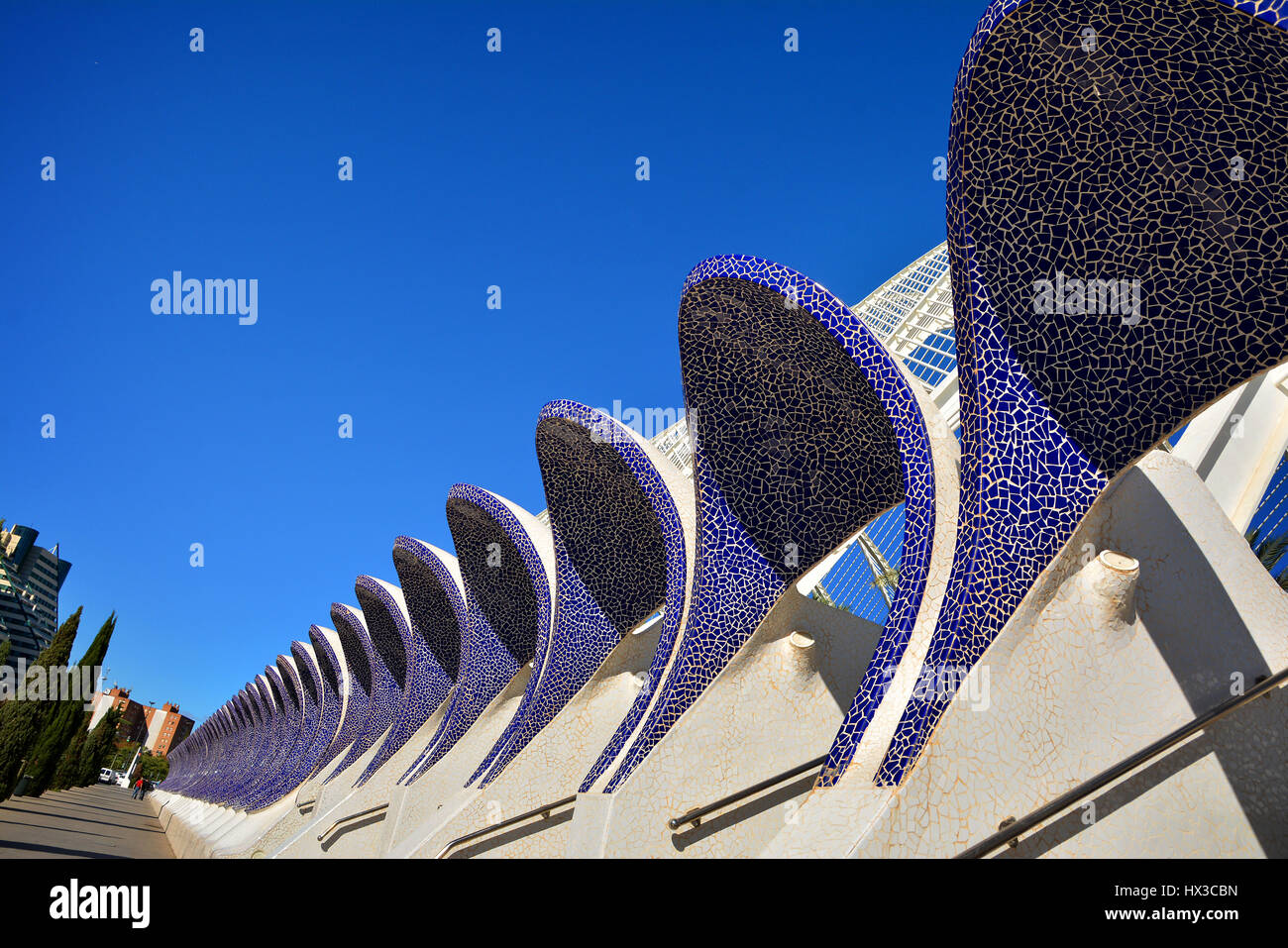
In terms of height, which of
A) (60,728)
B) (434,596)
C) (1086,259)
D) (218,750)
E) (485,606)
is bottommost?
(218,750)

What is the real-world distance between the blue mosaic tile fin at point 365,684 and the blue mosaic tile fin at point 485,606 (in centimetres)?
702

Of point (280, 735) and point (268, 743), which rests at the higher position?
point (280, 735)

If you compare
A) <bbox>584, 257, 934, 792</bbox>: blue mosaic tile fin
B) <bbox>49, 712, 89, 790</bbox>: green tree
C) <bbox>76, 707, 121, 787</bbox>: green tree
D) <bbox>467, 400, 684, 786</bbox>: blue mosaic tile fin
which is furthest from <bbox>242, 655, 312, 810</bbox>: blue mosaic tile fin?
<bbox>584, 257, 934, 792</bbox>: blue mosaic tile fin

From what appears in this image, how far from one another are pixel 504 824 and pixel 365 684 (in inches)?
634

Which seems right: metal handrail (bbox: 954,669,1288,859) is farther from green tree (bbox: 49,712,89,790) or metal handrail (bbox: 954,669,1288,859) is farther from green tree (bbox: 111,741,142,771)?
green tree (bbox: 111,741,142,771)

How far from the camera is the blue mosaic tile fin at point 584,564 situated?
1102cm

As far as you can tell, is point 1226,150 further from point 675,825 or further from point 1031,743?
point 675,825

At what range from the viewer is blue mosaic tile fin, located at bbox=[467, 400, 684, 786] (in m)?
11.0

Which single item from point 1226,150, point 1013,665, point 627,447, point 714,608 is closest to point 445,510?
point 627,447

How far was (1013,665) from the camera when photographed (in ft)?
18.1

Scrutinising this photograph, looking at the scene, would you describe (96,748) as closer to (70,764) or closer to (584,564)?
(70,764)

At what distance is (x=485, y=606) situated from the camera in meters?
14.9

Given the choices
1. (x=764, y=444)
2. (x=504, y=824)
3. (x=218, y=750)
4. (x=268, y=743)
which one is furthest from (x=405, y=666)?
(x=218, y=750)

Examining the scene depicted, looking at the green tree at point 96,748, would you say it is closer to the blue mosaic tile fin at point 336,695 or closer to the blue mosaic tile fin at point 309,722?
the blue mosaic tile fin at point 309,722
